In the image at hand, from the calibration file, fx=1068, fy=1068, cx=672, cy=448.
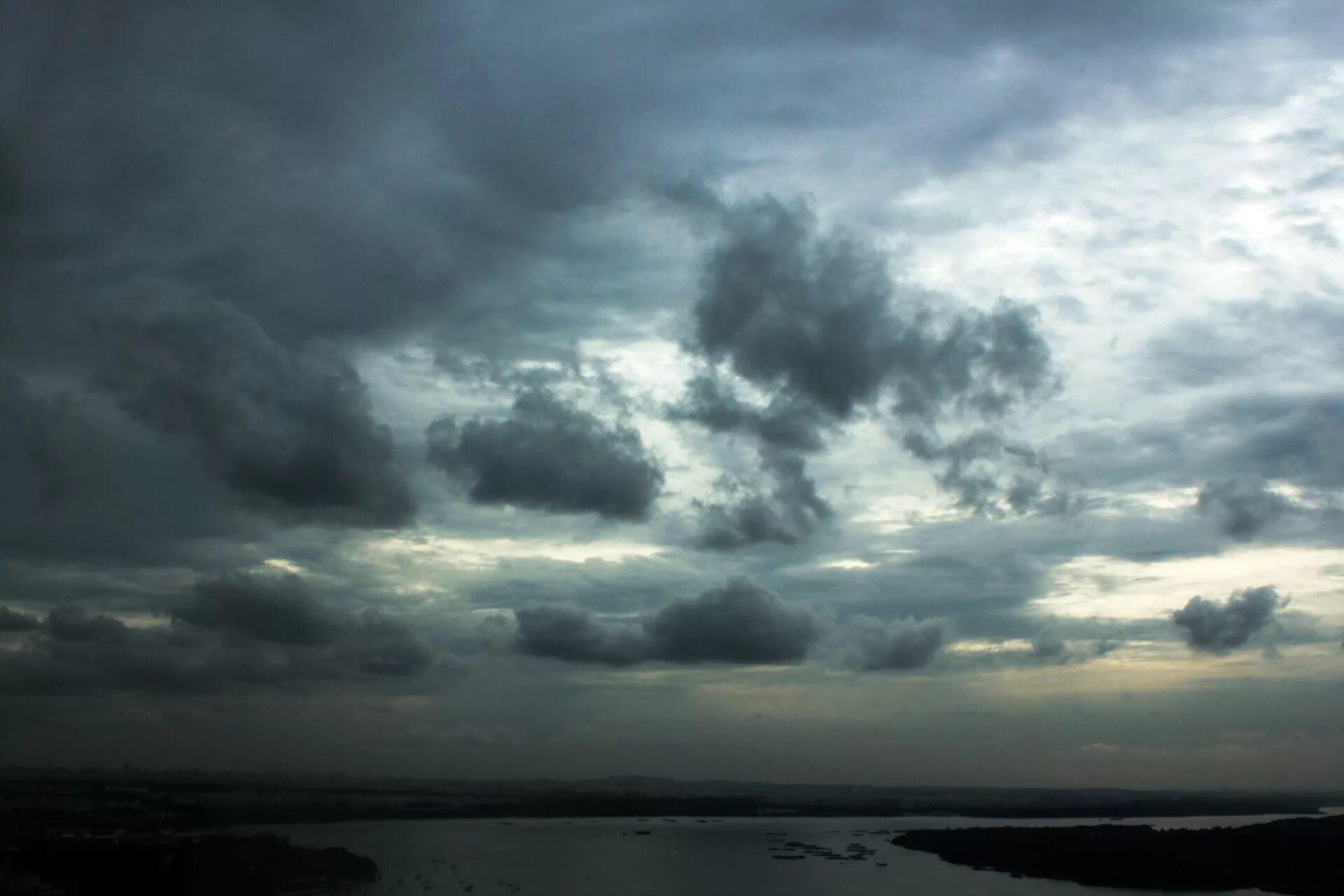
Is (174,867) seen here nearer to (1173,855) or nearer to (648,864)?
(648,864)

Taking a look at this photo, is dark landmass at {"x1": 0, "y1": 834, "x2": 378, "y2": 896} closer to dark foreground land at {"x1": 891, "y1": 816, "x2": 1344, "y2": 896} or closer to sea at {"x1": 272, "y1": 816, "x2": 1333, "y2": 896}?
sea at {"x1": 272, "y1": 816, "x2": 1333, "y2": 896}

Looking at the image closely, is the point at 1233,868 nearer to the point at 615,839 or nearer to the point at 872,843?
the point at 872,843

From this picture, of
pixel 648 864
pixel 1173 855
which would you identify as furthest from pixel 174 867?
pixel 1173 855

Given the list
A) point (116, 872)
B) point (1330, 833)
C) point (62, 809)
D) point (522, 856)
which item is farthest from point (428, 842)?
point (1330, 833)

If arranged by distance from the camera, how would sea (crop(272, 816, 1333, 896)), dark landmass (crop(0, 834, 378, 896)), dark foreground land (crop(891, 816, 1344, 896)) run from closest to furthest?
dark landmass (crop(0, 834, 378, 896)) → sea (crop(272, 816, 1333, 896)) → dark foreground land (crop(891, 816, 1344, 896))

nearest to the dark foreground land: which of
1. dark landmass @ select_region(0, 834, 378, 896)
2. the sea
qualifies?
the sea

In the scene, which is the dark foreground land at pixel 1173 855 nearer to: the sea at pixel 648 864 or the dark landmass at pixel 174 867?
the sea at pixel 648 864
